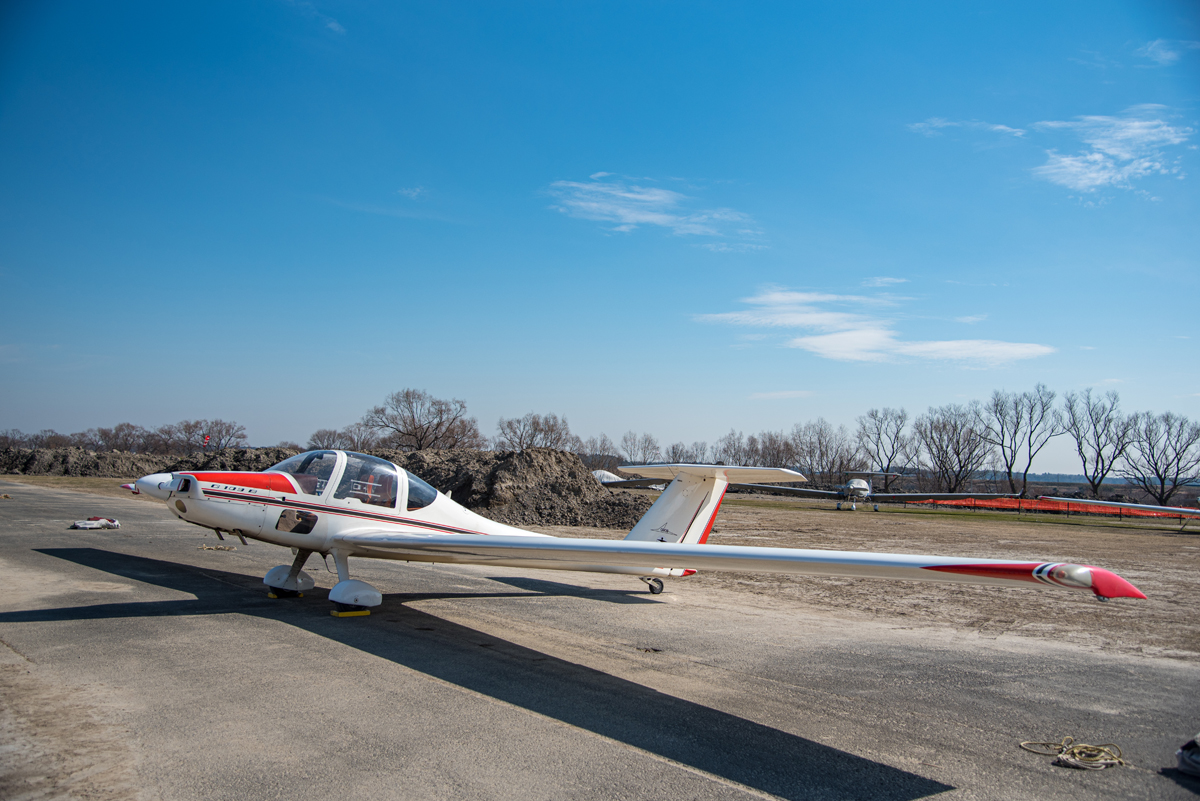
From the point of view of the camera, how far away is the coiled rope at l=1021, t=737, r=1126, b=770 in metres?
4.50

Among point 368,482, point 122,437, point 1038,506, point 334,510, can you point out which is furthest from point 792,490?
point 122,437

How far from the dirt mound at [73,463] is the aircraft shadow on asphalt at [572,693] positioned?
56008mm

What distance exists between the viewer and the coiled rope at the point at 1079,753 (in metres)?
4.50

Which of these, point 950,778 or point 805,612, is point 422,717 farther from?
point 805,612

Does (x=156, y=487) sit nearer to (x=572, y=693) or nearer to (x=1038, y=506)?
(x=572, y=693)

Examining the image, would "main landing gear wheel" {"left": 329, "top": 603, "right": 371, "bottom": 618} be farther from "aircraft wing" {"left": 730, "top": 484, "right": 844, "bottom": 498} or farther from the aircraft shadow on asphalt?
"aircraft wing" {"left": 730, "top": 484, "right": 844, "bottom": 498}

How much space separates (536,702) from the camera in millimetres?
5367

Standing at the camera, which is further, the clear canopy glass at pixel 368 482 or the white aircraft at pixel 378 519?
the clear canopy glass at pixel 368 482

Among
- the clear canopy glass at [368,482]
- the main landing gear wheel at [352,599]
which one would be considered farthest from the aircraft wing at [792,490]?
the main landing gear wheel at [352,599]

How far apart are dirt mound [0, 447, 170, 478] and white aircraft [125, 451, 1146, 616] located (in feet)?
184

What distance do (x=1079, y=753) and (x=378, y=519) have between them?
7854mm

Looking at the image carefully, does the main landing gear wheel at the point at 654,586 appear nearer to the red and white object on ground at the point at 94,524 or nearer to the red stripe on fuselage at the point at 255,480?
the red stripe on fuselage at the point at 255,480

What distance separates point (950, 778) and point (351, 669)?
4.92m

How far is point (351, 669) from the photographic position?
6008 millimetres
